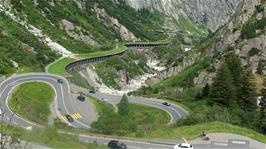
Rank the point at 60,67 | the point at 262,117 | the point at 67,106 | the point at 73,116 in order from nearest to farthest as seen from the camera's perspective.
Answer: the point at 262,117
the point at 73,116
the point at 67,106
the point at 60,67

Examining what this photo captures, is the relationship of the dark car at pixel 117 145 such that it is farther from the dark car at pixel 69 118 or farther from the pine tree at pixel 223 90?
the pine tree at pixel 223 90

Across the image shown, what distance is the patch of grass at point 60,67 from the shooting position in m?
141

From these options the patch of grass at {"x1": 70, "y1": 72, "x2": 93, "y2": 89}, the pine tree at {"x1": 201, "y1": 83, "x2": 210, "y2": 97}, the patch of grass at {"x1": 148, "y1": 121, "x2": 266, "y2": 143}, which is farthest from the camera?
the patch of grass at {"x1": 70, "y1": 72, "x2": 93, "y2": 89}

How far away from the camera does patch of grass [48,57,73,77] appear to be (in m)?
141

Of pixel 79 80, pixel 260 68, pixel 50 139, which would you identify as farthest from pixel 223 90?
pixel 79 80

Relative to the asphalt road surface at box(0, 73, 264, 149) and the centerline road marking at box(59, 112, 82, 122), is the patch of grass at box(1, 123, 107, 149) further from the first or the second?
the centerline road marking at box(59, 112, 82, 122)

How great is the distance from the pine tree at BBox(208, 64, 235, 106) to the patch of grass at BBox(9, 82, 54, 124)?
29.9 m

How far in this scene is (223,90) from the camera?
9444cm

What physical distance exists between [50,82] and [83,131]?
4815 centimetres

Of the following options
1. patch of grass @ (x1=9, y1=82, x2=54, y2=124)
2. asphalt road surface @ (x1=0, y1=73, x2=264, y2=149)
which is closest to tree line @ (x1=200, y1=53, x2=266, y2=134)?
asphalt road surface @ (x1=0, y1=73, x2=264, y2=149)

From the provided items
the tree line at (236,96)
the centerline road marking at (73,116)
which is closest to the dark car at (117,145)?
the tree line at (236,96)

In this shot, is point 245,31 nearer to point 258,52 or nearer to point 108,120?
point 258,52

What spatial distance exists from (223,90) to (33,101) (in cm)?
3368

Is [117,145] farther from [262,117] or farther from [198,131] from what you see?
[262,117]
